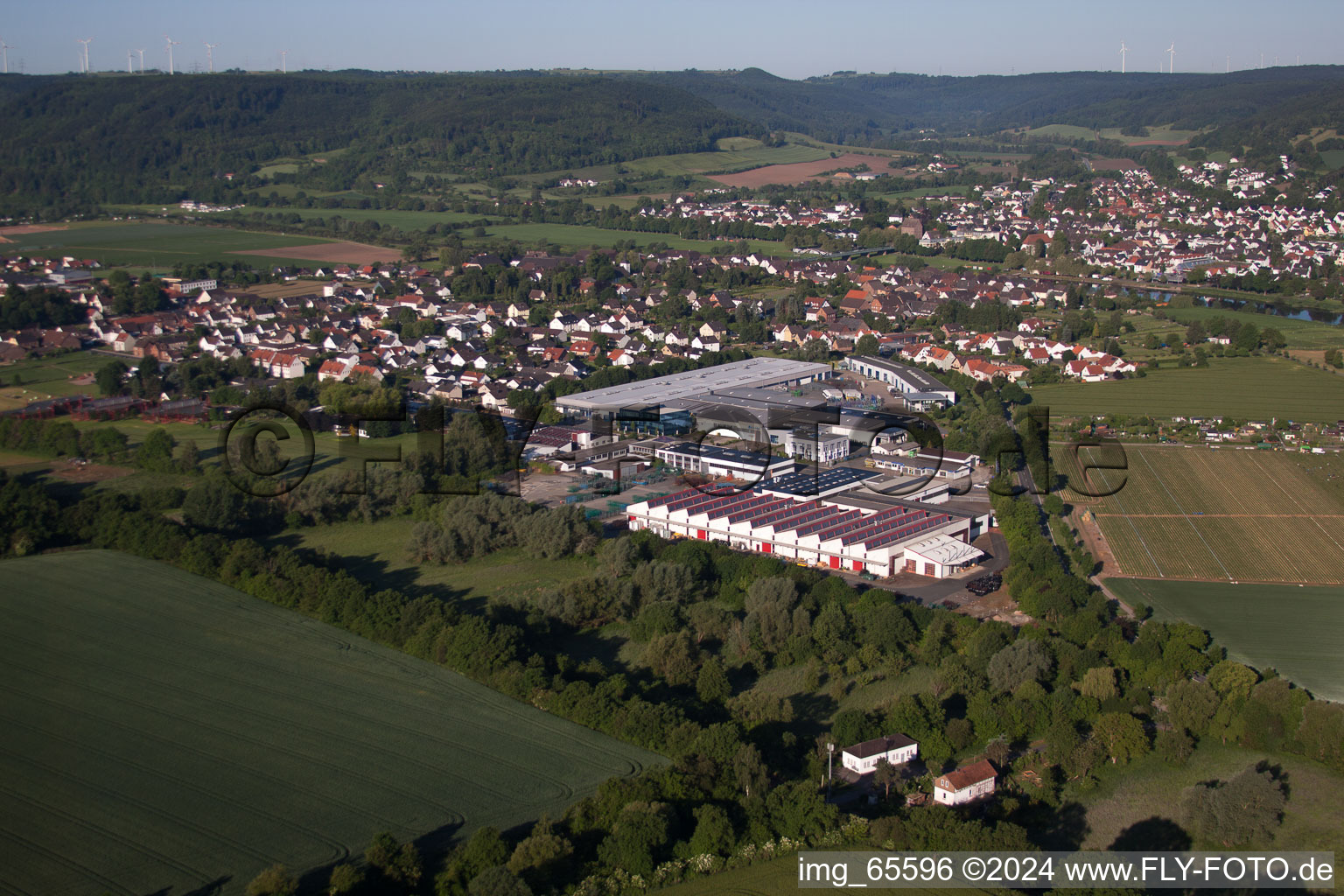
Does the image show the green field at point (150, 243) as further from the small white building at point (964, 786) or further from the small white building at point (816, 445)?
the small white building at point (964, 786)

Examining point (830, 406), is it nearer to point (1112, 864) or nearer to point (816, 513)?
point (816, 513)

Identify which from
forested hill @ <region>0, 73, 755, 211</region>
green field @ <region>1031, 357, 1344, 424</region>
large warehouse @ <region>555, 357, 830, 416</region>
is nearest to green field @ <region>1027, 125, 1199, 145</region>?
forested hill @ <region>0, 73, 755, 211</region>

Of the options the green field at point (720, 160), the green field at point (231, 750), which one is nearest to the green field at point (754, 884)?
the green field at point (231, 750)

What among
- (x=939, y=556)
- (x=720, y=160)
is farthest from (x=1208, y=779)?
(x=720, y=160)

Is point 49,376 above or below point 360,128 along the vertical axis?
below

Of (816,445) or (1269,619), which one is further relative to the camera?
(816,445)

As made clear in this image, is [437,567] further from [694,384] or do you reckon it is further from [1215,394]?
[1215,394]

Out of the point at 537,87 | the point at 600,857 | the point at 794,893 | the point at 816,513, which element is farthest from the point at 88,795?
the point at 537,87
